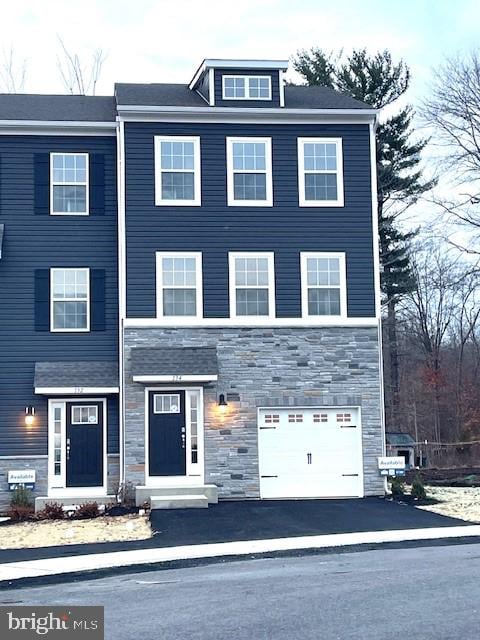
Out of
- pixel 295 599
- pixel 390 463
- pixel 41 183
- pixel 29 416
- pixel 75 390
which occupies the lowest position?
pixel 295 599

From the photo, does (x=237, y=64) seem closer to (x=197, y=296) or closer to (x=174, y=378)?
(x=197, y=296)

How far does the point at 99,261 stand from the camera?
2388 centimetres

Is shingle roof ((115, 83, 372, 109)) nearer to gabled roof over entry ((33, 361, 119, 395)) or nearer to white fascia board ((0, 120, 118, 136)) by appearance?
white fascia board ((0, 120, 118, 136))

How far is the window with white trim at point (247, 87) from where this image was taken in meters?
24.2

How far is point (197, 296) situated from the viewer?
76.1 ft

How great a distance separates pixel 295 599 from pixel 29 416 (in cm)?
1389

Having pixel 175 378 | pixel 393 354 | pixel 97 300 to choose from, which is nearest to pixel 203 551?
pixel 175 378

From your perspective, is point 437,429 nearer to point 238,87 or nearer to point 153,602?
point 238,87

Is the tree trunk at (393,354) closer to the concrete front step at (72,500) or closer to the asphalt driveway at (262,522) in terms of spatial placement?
the asphalt driveway at (262,522)

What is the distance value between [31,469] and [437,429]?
977 inches

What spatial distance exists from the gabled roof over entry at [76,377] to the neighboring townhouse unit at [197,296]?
1.5 inches

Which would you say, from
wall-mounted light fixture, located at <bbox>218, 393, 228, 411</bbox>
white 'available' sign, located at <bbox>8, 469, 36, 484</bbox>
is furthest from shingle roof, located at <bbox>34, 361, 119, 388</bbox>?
wall-mounted light fixture, located at <bbox>218, 393, 228, 411</bbox>

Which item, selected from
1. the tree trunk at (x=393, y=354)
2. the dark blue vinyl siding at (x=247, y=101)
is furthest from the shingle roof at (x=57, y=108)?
the tree trunk at (x=393, y=354)

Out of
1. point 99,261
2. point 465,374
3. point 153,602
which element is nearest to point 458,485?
point 99,261
